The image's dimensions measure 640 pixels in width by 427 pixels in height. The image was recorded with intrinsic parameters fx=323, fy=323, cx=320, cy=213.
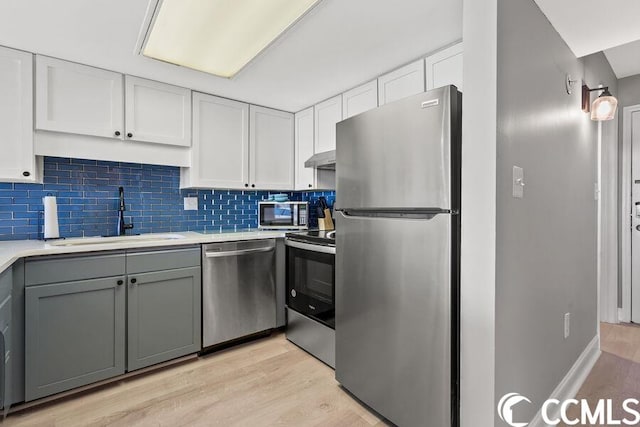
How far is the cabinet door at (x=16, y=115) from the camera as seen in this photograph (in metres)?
1.95

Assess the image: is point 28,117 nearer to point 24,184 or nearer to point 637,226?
point 24,184

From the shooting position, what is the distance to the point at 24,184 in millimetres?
2223

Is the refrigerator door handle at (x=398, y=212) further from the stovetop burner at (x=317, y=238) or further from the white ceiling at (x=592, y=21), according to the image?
the white ceiling at (x=592, y=21)

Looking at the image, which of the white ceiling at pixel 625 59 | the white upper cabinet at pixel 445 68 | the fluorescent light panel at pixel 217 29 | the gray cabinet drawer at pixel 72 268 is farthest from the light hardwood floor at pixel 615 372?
the gray cabinet drawer at pixel 72 268

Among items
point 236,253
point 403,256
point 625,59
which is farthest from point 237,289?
point 625,59

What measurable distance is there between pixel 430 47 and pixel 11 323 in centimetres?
279

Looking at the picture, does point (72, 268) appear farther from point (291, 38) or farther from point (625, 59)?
point (625, 59)

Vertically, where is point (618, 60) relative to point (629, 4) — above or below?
above

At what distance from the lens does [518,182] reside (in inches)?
53.1

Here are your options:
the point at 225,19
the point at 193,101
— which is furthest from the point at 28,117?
the point at 225,19

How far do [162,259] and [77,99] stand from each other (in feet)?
4.02

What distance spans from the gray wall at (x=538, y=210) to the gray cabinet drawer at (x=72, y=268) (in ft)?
6.90

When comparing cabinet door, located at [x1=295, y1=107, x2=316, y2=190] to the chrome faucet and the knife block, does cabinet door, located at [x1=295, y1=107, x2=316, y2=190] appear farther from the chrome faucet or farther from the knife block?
the chrome faucet

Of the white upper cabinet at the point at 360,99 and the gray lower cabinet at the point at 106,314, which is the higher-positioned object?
the white upper cabinet at the point at 360,99
